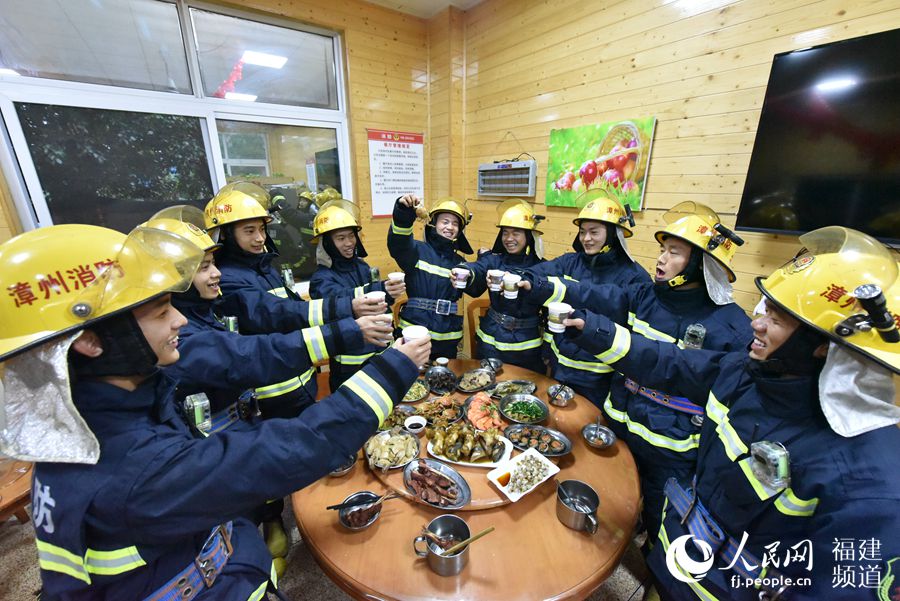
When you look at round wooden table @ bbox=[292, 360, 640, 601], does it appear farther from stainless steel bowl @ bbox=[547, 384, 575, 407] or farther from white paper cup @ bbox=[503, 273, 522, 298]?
white paper cup @ bbox=[503, 273, 522, 298]

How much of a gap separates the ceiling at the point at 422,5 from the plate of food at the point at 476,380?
5166 mm

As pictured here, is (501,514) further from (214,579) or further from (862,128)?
(862,128)

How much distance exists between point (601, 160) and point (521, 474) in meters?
3.50

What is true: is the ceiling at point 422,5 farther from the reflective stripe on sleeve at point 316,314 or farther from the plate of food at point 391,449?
the plate of food at point 391,449

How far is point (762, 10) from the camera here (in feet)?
8.84

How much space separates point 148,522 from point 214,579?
0.57 m

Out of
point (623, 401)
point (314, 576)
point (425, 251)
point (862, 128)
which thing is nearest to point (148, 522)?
point (314, 576)

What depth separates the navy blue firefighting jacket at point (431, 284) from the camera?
10.6 feet

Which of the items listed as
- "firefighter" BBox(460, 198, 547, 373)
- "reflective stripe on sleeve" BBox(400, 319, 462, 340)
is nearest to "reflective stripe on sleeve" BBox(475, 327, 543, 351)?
"firefighter" BBox(460, 198, 547, 373)

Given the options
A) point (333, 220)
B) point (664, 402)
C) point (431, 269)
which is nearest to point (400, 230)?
point (431, 269)

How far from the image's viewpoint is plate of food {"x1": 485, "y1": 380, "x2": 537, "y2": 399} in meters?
2.41

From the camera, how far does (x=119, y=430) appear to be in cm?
102

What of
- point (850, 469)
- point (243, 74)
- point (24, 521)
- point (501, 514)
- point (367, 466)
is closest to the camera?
point (850, 469)

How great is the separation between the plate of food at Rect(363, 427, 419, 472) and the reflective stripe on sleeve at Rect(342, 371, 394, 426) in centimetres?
72
